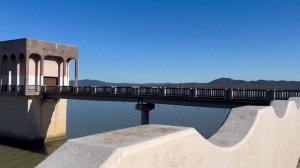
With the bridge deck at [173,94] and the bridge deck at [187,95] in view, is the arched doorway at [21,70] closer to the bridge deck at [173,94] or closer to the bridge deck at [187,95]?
the bridge deck at [173,94]

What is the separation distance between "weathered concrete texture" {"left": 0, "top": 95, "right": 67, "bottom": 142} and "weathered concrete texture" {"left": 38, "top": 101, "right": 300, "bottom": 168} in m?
24.7

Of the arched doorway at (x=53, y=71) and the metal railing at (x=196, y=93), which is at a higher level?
the arched doorway at (x=53, y=71)

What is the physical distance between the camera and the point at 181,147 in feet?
13.1

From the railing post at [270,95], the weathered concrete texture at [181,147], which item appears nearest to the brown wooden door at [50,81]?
the railing post at [270,95]

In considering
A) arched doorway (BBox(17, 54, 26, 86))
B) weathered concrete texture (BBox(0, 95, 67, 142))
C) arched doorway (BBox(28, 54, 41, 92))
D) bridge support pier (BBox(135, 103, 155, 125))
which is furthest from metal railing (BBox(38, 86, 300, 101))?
arched doorway (BBox(17, 54, 26, 86))

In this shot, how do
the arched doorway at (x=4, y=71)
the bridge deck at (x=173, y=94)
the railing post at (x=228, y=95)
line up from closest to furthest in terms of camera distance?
the bridge deck at (x=173, y=94)
the railing post at (x=228, y=95)
the arched doorway at (x=4, y=71)

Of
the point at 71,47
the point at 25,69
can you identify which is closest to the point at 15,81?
the point at 25,69

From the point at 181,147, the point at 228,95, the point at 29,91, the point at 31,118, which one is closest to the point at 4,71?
the point at 29,91

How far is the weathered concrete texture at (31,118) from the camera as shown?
27.8 m

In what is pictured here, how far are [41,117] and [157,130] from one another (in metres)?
26.8

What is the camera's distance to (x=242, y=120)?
6465mm

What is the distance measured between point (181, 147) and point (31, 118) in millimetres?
26649

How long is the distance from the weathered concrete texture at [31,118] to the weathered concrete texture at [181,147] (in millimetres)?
24723

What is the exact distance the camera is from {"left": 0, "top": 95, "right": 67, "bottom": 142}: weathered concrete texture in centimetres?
2775
